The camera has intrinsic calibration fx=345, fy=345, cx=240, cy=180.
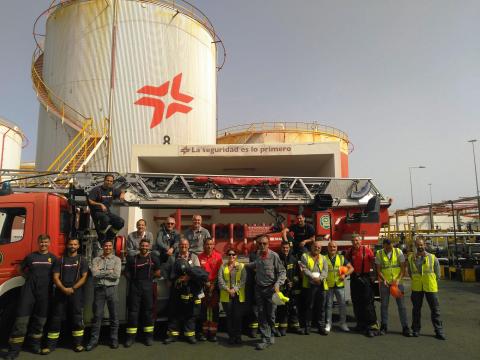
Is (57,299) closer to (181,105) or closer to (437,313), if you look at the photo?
(437,313)

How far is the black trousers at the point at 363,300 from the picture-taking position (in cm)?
654

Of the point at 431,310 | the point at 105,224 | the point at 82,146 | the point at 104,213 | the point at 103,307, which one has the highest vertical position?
the point at 82,146

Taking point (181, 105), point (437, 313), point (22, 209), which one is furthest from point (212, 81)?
point (437, 313)

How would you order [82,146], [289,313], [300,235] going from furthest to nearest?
1. [82,146]
2. [300,235]
3. [289,313]

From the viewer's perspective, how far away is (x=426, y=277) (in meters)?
6.54

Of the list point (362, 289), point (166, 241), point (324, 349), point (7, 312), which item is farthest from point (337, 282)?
point (7, 312)

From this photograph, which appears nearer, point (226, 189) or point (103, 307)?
point (103, 307)

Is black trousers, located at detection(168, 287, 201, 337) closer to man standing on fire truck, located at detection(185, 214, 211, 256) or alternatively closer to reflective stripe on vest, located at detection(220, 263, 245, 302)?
reflective stripe on vest, located at detection(220, 263, 245, 302)

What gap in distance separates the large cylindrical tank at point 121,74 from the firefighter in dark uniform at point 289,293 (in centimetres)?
1258

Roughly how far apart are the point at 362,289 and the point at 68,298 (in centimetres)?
538

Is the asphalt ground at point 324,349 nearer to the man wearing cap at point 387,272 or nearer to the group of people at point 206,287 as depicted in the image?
the group of people at point 206,287

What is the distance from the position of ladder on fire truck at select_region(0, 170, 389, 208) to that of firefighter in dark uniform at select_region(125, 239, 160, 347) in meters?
2.32

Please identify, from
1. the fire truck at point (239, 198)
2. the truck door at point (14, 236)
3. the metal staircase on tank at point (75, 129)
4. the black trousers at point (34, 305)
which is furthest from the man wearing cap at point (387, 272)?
the metal staircase on tank at point (75, 129)

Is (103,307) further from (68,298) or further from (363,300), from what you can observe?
(363,300)
